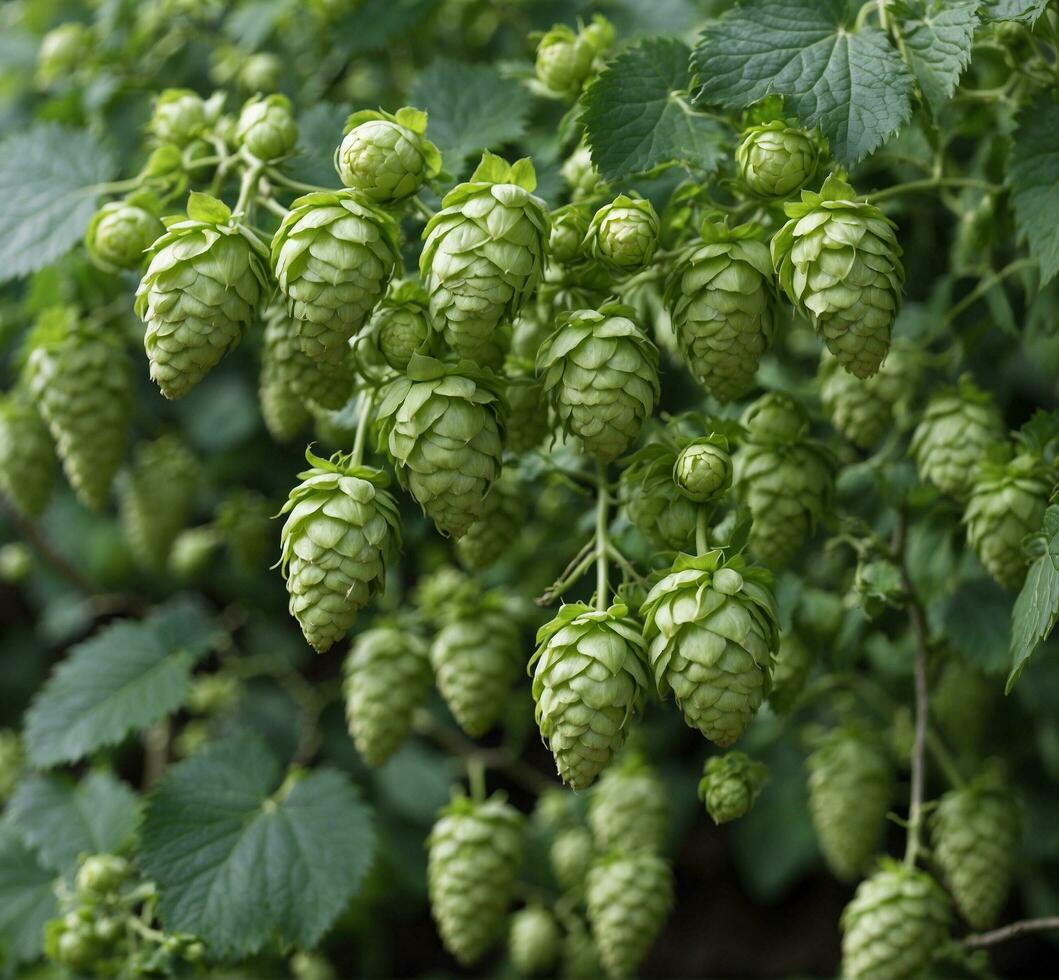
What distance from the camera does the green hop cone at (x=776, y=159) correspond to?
1.33 m

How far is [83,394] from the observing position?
1845mm

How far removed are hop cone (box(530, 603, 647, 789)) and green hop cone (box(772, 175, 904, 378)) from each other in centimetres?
36

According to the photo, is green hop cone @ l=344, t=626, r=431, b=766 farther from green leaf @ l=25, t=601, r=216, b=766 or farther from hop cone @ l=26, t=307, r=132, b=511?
hop cone @ l=26, t=307, r=132, b=511

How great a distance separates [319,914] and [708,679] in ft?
2.95

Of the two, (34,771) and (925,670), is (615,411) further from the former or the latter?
(34,771)

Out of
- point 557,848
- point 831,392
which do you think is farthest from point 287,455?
point 831,392

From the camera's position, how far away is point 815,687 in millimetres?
2066

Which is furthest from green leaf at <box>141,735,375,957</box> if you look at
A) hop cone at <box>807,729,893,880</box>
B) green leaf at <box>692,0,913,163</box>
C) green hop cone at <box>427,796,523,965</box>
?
green leaf at <box>692,0,913,163</box>

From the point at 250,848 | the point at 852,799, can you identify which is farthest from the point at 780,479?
the point at 250,848

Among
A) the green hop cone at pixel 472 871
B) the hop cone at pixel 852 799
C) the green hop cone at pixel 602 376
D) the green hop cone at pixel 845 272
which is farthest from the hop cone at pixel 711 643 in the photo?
the hop cone at pixel 852 799

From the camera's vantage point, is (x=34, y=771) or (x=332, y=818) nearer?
(x=332, y=818)

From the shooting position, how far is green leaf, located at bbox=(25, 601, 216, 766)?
6.70 feet

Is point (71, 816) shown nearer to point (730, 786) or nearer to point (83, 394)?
point (83, 394)

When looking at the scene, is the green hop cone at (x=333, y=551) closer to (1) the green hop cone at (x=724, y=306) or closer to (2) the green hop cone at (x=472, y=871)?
(1) the green hop cone at (x=724, y=306)
